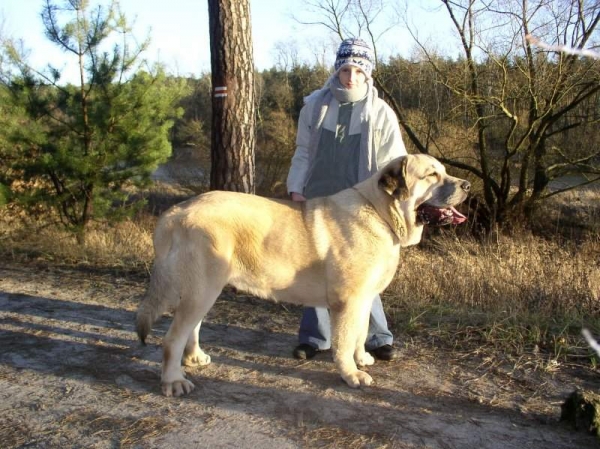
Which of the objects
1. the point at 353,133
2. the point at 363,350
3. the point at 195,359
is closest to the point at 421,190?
the point at 353,133

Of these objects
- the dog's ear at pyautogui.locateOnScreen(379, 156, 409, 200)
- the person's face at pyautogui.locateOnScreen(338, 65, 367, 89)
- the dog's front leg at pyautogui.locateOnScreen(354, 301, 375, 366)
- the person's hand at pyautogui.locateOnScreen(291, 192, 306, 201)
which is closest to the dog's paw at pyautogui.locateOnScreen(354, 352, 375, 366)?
the dog's front leg at pyautogui.locateOnScreen(354, 301, 375, 366)

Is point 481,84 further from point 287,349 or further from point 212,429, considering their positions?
point 212,429

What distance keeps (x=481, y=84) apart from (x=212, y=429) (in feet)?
42.9

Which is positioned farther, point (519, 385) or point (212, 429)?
point (519, 385)

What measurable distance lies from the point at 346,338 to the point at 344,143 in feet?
5.53

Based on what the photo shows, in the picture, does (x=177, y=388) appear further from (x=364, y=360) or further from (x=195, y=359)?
(x=364, y=360)

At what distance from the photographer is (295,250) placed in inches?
150

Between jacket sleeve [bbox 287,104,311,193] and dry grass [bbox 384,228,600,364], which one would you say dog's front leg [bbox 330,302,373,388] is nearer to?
dry grass [bbox 384,228,600,364]

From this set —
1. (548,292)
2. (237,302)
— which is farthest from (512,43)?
(237,302)

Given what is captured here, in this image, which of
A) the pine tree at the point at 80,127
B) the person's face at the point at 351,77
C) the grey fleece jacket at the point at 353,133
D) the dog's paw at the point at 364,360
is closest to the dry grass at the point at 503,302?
the dog's paw at the point at 364,360

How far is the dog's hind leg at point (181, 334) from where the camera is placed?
355 cm

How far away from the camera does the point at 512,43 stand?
12.5 meters

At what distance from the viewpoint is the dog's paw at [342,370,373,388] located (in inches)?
145

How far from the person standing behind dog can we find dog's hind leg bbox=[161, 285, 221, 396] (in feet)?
3.30
